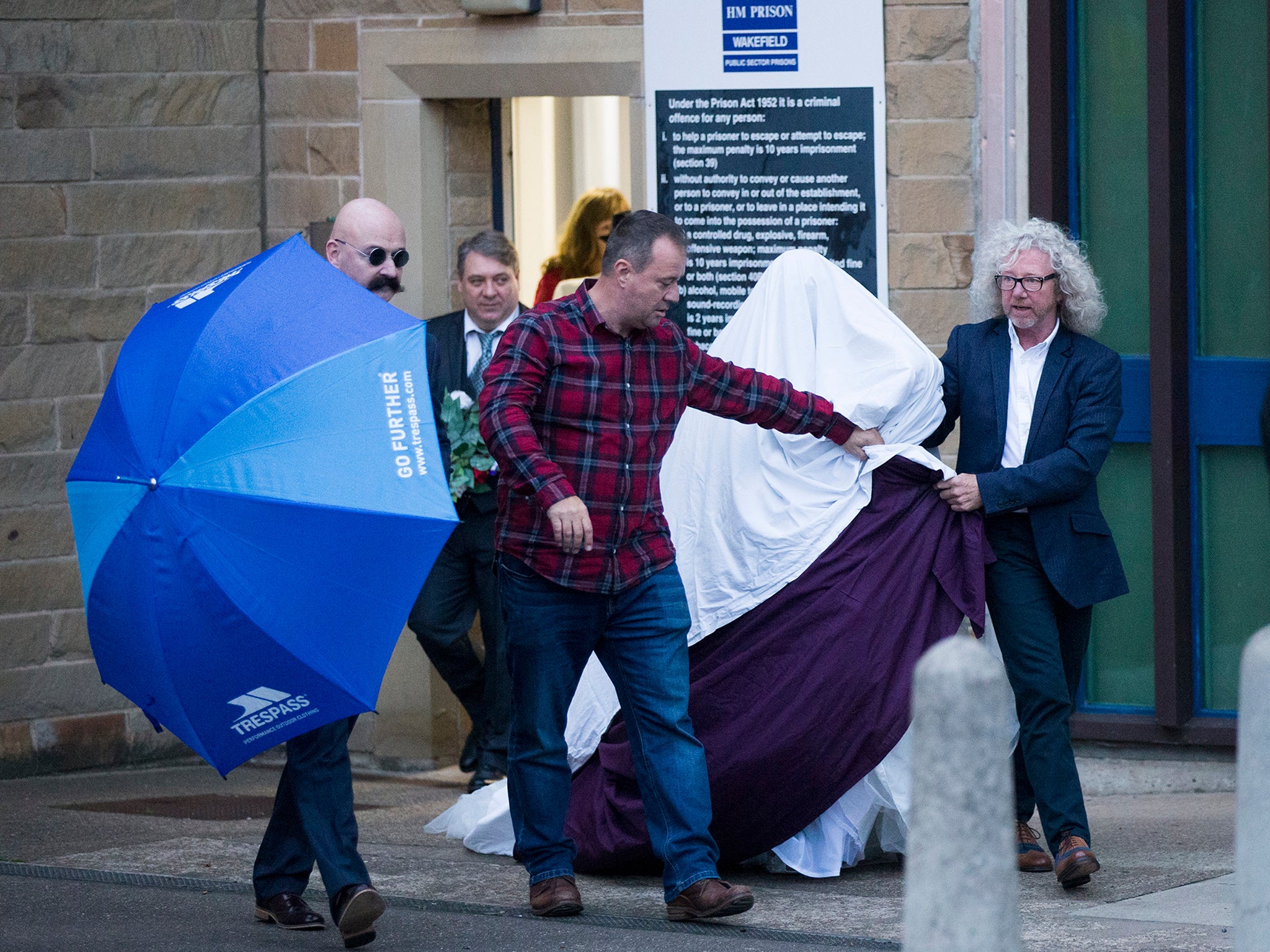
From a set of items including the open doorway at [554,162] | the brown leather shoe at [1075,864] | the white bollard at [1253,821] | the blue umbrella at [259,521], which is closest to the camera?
the white bollard at [1253,821]

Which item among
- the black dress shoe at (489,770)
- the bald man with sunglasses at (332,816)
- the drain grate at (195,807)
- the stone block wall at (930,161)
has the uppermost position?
the stone block wall at (930,161)

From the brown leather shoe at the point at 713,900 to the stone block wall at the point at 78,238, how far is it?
327 centimetres

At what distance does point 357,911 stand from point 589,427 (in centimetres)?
130

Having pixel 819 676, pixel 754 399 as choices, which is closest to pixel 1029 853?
pixel 819 676

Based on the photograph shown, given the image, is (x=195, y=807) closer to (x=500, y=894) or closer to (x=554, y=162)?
(x=500, y=894)

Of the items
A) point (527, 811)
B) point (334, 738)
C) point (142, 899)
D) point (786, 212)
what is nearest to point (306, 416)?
point (334, 738)

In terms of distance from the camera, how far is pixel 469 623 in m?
7.00

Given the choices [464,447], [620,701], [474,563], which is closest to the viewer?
[620,701]

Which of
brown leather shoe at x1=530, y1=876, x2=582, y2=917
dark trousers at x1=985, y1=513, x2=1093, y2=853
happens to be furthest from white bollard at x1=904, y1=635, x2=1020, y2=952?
dark trousers at x1=985, y1=513, x2=1093, y2=853

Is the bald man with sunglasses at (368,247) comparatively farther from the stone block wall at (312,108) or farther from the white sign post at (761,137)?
the stone block wall at (312,108)

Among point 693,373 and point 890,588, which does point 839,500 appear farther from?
point 693,373

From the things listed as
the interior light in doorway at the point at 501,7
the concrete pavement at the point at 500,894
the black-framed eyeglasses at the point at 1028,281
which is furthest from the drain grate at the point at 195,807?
the interior light in doorway at the point at 501,7

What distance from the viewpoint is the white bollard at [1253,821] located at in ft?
11.2

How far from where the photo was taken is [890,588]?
215 inches
